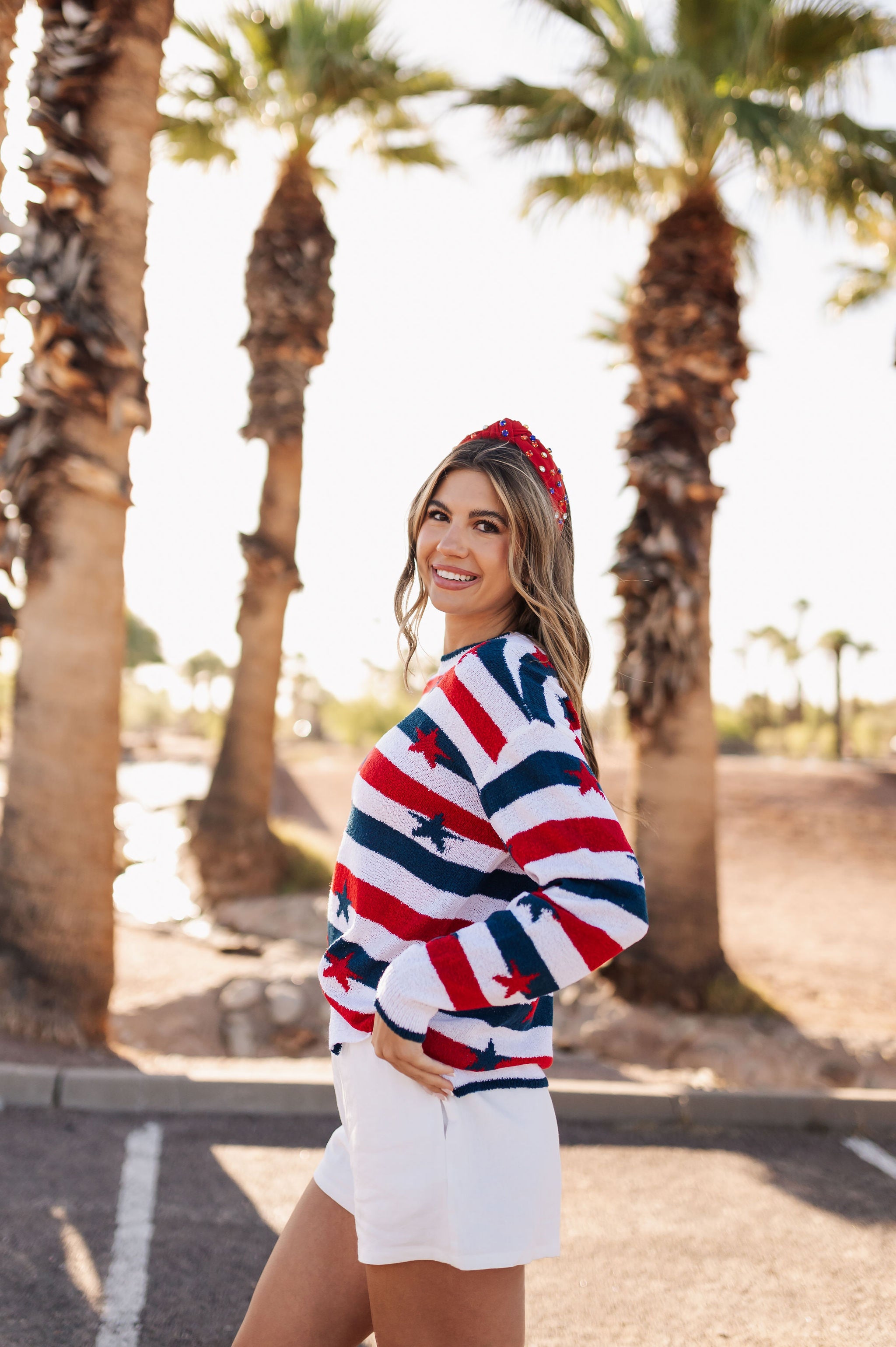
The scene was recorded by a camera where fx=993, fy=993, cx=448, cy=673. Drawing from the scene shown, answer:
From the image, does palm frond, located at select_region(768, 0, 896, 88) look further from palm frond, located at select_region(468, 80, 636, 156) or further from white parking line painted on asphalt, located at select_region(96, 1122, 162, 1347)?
white parking line painted on asphalt, located at select_region(96, 1122, 162, 1347)

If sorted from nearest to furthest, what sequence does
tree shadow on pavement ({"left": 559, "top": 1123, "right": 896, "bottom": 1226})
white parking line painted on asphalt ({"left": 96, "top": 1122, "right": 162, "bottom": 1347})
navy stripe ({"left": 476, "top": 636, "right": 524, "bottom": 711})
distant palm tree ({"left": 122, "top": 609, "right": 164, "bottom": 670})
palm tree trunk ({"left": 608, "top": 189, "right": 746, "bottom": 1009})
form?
navy stripe ({"left": 476, "top": 636, "right": 524, "bottom": 711}) < white parking line painted on asphalt ({"left": 96, "top": 1122, "right": 162, "bottom": 1347}) < tree shadow on pavement ({"left": 559, "top": 1123, "right": 896, "bottom": 1226}) < palm tree trunk ({"left": 608, "top": 189, "right": 746, "bottom": 1009}) < distant palm tree ({"left": 122, "top": 609, "right": 164, "bottom": 670})

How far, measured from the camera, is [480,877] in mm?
1533

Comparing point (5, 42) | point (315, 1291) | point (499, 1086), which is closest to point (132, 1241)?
point (315, 1291)

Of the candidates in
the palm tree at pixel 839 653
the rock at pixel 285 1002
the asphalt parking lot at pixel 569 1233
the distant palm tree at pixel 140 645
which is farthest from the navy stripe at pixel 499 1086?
the distant palm tree at pixel 140 645

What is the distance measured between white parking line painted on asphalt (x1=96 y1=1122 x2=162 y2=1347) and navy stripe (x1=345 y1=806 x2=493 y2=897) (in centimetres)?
204

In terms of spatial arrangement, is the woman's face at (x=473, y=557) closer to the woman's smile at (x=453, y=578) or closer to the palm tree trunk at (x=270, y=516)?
the woman's smile at (x=453, y=578)

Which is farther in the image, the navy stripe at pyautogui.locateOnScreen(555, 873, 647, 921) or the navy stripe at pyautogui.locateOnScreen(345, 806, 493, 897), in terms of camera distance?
the navy stripe at pyautogui.locateOnScreen(345, 806, 493, 897)

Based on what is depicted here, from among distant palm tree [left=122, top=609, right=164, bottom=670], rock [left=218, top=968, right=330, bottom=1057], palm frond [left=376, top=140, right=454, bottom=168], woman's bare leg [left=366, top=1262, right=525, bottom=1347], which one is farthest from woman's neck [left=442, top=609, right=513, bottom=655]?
distant palm tree [left=122, top=609, right=164, bottom=670]

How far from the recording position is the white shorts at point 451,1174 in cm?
143

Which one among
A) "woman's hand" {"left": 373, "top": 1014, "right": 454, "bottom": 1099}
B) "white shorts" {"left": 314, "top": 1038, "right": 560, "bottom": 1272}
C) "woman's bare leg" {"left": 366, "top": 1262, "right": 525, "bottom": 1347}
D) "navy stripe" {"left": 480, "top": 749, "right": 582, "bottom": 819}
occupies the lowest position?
"woman's bare leg" {"left": 366, "top": 1262, "right": 525, "bottom": 1347}

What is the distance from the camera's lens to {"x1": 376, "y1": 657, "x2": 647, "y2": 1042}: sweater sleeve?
1.37m

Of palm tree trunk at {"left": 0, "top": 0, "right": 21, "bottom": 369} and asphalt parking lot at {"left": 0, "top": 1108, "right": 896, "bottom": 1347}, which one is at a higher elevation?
palm tree trunk at {"left": 0, "top": 0, "right": 21, "bottom": 369}

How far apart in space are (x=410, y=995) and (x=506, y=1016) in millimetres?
194

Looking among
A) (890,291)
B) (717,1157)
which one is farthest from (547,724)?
(890,291)
